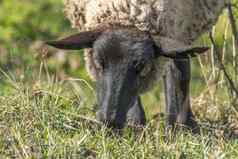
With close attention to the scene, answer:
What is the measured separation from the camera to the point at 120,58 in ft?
21.1

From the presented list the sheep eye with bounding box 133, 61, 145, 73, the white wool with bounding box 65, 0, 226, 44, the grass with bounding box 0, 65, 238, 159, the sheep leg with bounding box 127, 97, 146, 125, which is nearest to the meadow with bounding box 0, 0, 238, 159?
the grass with bounding box 0, 65, 238, 159

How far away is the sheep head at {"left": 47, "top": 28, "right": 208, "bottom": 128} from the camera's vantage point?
632 cm

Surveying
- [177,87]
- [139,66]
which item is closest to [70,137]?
[139,66]

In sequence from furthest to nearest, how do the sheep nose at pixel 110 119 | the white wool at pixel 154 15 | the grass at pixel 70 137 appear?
the white wool at pixel 154 15, the sheep nose at pixel 110 119, the grass at pixel 70 137

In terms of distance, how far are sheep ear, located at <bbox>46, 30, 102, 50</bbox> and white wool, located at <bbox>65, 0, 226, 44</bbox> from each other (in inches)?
9.4

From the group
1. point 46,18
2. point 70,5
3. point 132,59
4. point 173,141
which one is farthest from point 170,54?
point 46,18

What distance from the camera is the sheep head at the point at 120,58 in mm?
6320

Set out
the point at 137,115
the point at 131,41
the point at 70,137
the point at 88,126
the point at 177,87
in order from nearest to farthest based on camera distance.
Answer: the point at 70,137
the point at 88,126
the point at 131,41
the point at 137,115
the point at 177,87

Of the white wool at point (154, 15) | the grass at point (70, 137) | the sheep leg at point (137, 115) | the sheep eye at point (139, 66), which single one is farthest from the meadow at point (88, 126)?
the white wool at point (154, 15)

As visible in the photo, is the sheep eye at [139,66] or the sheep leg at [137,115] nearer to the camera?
the sheep eye at [139,66]

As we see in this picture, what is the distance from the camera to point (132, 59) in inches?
255

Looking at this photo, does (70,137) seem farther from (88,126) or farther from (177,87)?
(177,87)

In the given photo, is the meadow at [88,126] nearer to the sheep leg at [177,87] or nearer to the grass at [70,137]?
the grass at [70,137]

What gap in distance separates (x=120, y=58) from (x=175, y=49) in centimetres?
40
